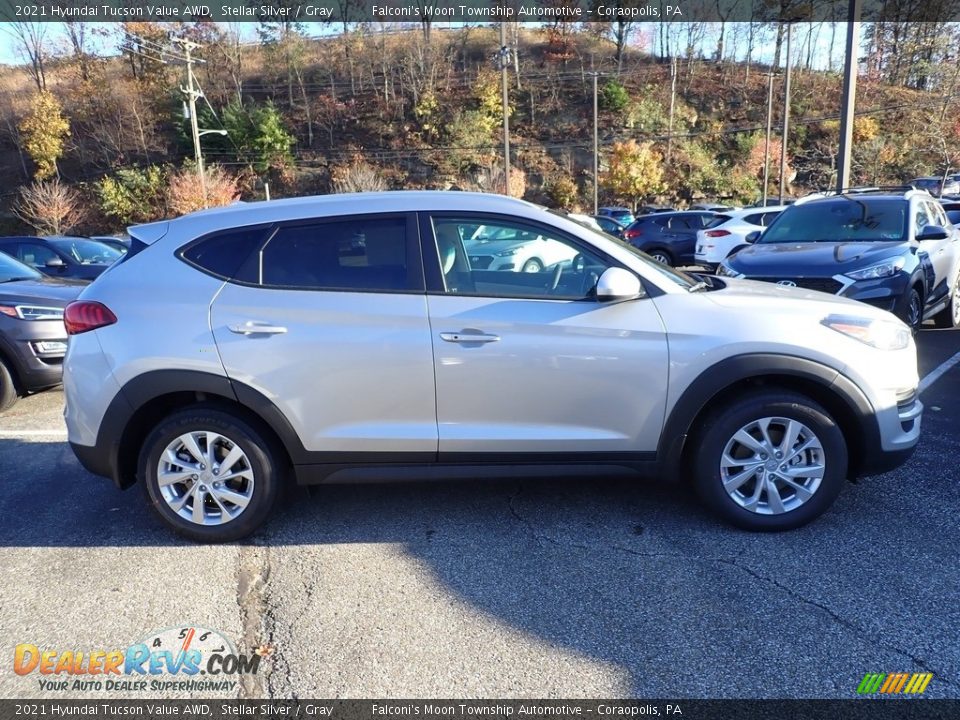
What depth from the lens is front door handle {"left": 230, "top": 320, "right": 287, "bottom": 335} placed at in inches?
131

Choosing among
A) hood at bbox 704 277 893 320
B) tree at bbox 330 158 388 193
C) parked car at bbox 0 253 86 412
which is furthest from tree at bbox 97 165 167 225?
hood at bbox 704 277 893 320

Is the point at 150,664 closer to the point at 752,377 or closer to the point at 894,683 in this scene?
the point at 894,683

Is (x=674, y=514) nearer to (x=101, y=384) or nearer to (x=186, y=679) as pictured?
(x=186, y=679)

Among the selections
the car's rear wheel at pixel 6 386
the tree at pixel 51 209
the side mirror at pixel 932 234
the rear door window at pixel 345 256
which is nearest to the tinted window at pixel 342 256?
the rear door window at pixel 345 256

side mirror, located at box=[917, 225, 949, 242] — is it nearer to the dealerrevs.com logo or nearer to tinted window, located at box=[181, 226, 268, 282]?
tinted window, located at box=[181, 226, 268, 282]

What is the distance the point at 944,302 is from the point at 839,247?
2459mm

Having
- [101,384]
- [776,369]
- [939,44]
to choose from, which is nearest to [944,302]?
[776,369]

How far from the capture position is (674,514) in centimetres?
370

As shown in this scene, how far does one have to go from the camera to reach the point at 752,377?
3.40 meters

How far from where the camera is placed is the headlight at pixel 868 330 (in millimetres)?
3373

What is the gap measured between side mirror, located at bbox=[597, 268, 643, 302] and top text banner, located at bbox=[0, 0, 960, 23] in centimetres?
4682

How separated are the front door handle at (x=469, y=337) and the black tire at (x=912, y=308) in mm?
5092

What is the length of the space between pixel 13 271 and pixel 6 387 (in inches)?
66.2

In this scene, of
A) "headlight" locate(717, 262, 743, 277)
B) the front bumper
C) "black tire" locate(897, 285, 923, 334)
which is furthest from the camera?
"headlight" locate(717, 262, 743, 277)
